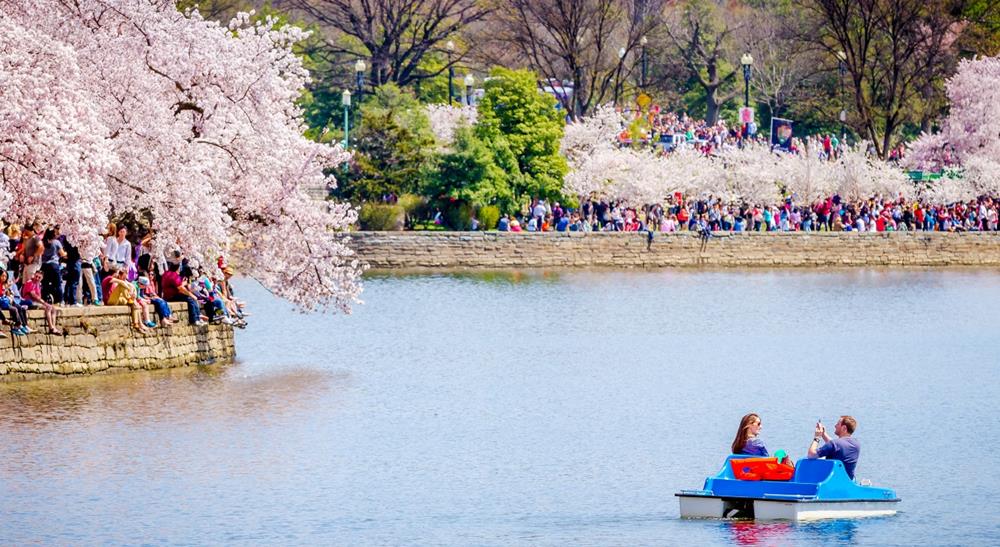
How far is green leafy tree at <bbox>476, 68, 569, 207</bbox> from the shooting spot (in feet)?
228

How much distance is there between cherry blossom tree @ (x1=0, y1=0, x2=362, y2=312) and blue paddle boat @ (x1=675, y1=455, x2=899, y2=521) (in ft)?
45.5

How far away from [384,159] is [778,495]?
155 ft

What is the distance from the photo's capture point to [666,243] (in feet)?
218

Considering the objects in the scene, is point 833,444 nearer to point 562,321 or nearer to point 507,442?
point 507,442

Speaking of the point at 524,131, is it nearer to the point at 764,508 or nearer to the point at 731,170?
the point at 731,170

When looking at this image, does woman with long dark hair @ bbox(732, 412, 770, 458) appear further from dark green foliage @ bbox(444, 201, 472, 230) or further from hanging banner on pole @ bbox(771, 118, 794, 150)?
hanging banner on pole @ bbox(771, 118, 794, 150)

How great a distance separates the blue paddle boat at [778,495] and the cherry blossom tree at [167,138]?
13.9 m

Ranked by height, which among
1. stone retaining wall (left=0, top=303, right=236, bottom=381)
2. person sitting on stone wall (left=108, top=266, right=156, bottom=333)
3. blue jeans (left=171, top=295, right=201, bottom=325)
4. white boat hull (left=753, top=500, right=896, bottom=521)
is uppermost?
person sitting on stone wall (left=108, top=266, right=156, bottom=333)

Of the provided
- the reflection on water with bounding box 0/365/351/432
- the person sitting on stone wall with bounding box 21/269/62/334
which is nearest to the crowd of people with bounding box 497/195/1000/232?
the reflection on water with bounding box 0/365/351/432

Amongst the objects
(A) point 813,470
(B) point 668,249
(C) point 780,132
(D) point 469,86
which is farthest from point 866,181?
(A) point 813,470

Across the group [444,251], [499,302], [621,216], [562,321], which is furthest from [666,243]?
[562,321]

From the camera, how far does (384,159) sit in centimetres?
6806

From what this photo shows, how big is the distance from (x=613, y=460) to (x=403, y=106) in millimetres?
52657

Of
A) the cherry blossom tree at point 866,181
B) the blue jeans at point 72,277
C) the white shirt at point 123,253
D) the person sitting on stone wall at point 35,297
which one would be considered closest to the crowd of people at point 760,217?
the cherry blossom tree at point 866,181
